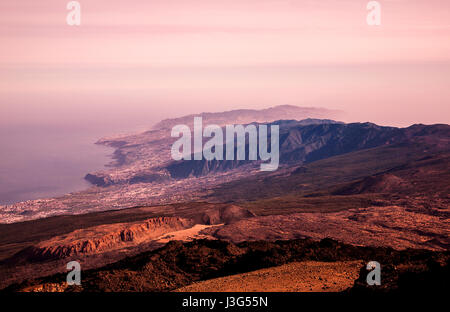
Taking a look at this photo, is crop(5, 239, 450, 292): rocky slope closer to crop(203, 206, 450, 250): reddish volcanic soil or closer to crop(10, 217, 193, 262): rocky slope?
crop(203, 206, 450, 250): reddish volcanic soil

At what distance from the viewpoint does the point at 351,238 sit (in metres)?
60.6

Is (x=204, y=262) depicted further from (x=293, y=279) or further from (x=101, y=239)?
(x=101, y=239)

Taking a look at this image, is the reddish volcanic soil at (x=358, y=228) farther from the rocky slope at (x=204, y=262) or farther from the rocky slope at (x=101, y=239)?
the rocky slope at (x=204, y=262)

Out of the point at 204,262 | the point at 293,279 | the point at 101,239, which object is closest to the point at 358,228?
the point at 101,239

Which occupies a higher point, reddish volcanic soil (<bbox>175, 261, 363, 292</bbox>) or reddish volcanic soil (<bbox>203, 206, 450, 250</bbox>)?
reddish volcanic soil (<bbox>175, 261, 363, 292</bbox>)

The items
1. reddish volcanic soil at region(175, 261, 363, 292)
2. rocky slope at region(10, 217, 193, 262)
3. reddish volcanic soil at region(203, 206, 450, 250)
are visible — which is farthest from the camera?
rocky slope at region(10, 217, 193, 262)

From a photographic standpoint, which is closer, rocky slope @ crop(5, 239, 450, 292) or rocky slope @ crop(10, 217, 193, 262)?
rocky slope @ crop(5, 239, 450, 292)

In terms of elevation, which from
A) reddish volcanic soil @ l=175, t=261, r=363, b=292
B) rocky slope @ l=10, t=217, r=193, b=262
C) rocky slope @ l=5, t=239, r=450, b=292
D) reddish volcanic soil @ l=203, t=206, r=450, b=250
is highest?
reddish volcanic soil @ l=175, t=261, r=363, b=292

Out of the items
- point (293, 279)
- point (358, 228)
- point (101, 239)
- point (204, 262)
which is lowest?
point (101, 239)

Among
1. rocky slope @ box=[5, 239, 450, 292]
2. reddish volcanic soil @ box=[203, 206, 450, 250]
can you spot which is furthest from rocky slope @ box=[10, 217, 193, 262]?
rocky slope @ box=[5, 239, 450, 292]

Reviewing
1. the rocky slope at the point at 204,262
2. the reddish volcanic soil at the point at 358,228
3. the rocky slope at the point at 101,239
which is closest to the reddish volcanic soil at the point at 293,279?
the rocky slope at the point at 204,262
